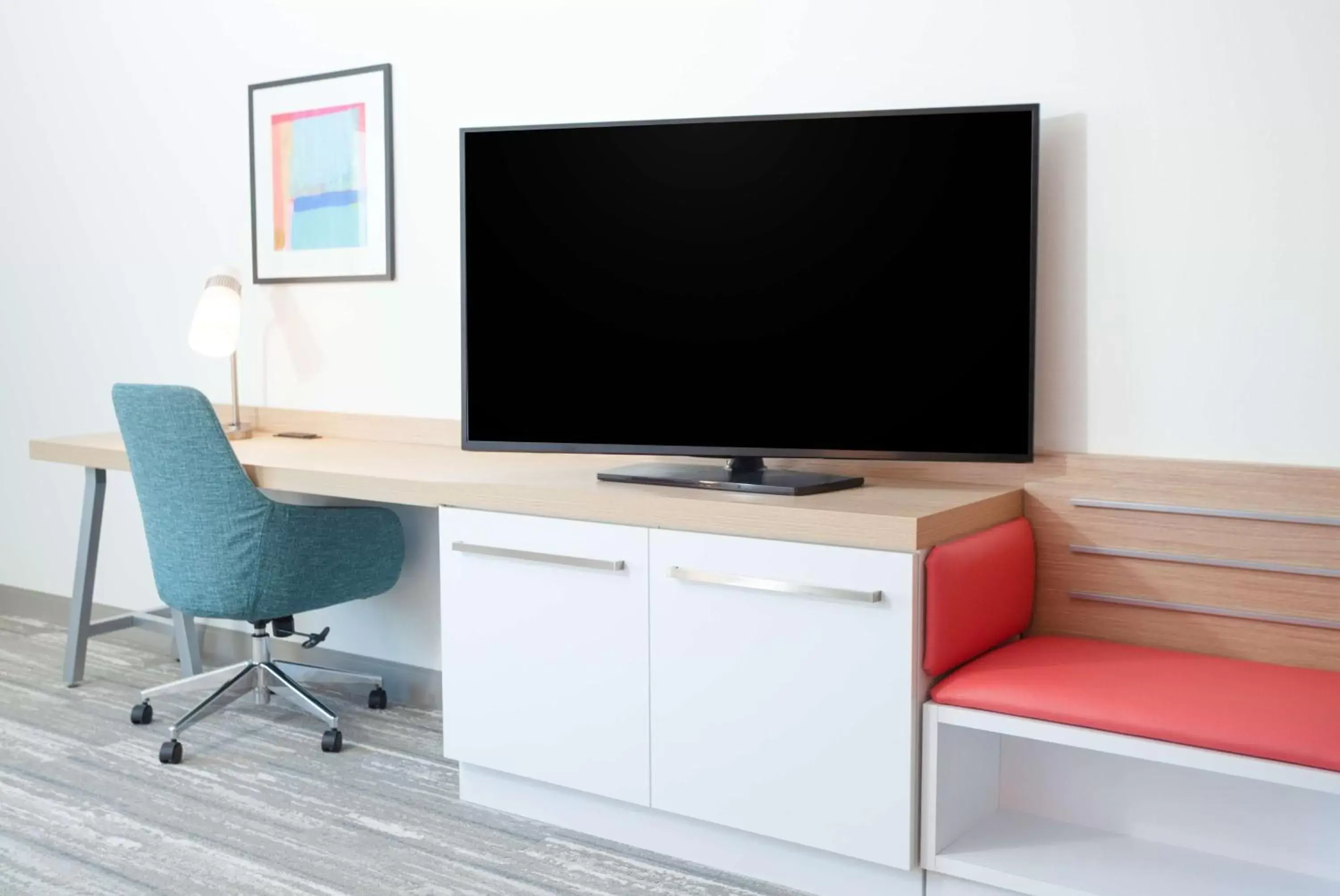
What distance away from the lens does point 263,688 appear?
3.51 m

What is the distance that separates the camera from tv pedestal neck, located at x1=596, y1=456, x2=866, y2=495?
2508 mm

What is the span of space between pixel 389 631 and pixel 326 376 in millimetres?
766

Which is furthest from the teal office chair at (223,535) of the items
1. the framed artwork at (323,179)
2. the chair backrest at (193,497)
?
the framed artwork at (323,179)

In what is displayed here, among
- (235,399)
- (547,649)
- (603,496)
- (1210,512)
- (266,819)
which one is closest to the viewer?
(1210,512)

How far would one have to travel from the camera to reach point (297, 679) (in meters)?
3.54

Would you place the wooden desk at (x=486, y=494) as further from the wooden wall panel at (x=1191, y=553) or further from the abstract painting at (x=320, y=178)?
the abstract painting at (x=320, y=178)

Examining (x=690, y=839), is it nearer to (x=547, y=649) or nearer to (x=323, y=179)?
→ (x=547, y=649)

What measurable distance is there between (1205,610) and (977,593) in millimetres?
462

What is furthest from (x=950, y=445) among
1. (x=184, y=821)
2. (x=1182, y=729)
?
(x=184, y=821)

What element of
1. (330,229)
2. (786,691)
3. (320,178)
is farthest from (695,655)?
(320,178)

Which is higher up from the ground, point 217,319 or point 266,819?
point 217,319

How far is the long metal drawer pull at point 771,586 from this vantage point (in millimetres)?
2238

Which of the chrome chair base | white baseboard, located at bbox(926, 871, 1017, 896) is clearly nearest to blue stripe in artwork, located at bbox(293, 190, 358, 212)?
the chrome chair base

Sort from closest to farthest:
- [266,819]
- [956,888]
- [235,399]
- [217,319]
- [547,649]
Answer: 1. [956,888]
2. [547,649]
3. [266,819]
4. [217,319]
5. [235,399]
